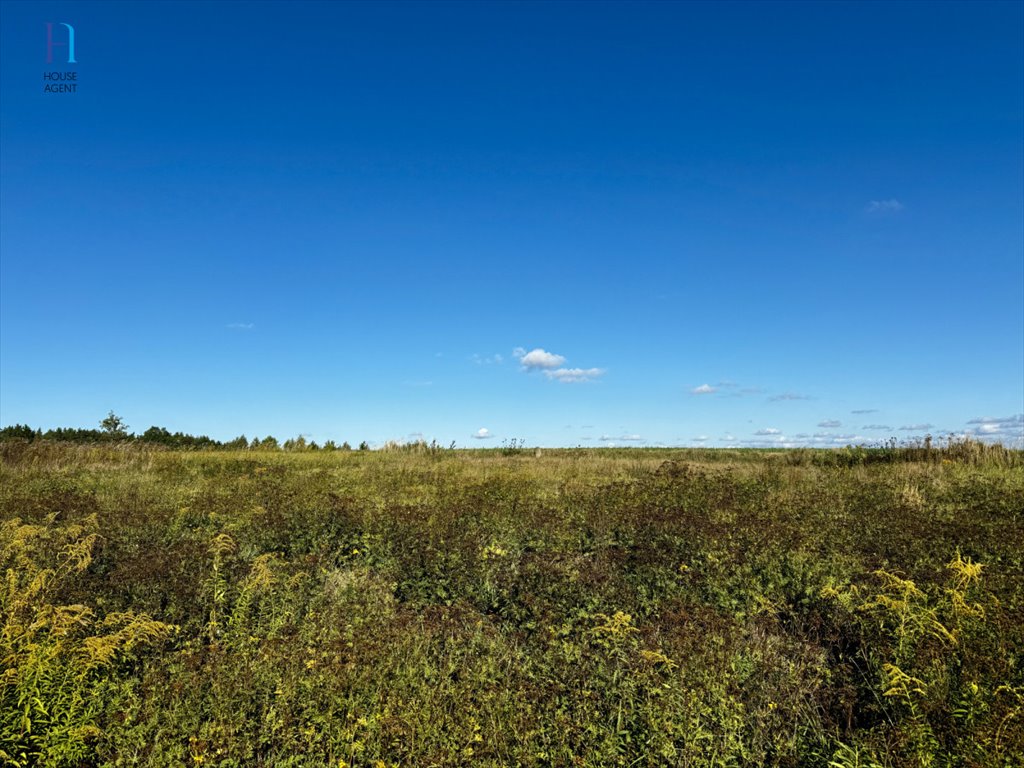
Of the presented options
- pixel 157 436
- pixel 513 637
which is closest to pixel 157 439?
pixel 157 436

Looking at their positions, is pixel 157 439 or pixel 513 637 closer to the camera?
pixel 513 637

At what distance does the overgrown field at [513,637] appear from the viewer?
4652mm

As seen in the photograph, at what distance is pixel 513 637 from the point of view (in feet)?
20.4

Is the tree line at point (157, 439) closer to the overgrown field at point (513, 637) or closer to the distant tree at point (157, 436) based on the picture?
the distant tree at point (157, 436)

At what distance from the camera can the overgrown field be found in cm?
465

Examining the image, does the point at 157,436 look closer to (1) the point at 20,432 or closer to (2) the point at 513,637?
(1) the point at 20,432

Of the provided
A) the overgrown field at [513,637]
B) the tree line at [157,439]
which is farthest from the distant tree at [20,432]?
the overgrown field at [513,637]

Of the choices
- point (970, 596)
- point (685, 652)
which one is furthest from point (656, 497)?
point (685, 652)

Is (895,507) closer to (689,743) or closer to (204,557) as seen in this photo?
(689,743)

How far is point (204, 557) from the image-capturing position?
7.70 meters

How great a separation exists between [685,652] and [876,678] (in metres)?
1.71

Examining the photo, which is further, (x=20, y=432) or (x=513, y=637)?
(x=20, y=432)

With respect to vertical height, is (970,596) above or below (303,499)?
below

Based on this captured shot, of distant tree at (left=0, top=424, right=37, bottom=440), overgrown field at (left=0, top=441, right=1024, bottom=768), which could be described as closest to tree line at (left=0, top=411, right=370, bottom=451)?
distant tree at (left=0, top=424, right=37, bottom=440)
